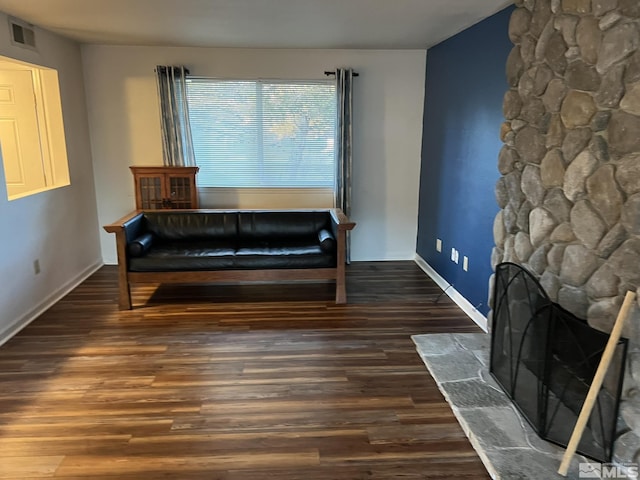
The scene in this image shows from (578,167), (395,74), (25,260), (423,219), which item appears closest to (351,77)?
(395,74)

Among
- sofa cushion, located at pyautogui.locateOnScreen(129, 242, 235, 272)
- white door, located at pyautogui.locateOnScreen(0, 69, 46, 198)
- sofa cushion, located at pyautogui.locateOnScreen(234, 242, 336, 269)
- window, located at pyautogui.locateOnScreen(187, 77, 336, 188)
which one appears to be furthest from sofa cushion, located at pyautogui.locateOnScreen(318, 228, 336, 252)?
white door, located at pyautogui.locateOnScreen(0, 69, 46, 198)

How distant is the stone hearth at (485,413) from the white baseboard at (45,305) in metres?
2.91

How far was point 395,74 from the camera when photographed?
4.91 meters

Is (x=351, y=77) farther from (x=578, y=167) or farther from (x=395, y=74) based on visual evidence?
(x=578, y=167)

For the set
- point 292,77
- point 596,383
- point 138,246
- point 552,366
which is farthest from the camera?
point 292,77

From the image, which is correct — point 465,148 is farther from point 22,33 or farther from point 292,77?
point 22,33

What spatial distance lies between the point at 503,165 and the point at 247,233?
2479mm

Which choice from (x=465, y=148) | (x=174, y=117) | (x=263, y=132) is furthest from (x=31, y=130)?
(x=465, y=148)

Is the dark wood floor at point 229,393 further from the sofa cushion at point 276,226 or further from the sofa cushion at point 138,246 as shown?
the sofa cushion at point 276,226

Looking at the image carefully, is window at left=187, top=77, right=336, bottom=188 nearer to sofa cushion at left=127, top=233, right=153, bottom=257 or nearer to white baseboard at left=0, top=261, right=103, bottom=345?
sofa cushion at left=127, top=233, right=153, bottom=257

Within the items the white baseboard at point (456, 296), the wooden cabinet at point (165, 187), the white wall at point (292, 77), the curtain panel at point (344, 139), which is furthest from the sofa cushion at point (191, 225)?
the white baseboard at point (456, 296)

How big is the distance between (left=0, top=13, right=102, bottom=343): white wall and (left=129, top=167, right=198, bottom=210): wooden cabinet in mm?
582

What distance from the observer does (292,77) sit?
190 inches

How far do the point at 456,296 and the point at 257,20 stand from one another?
9.21 ft
